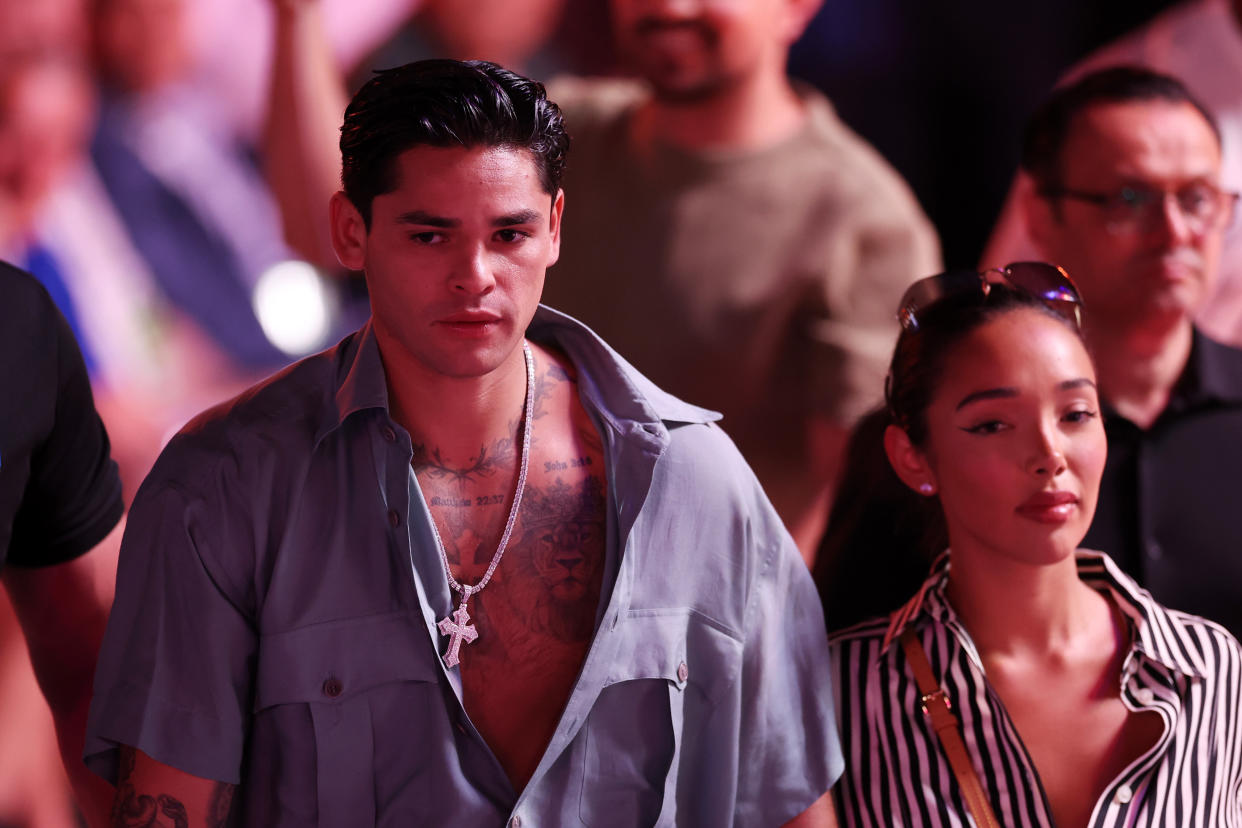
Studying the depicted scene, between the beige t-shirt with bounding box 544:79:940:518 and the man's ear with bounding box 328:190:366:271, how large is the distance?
4.42ft

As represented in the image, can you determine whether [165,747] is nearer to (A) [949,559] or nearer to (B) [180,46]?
(A) [949,559]

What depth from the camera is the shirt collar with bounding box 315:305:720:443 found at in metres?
1.81

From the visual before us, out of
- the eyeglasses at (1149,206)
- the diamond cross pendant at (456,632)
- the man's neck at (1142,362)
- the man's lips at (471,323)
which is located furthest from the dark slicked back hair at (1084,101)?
the diamond cross pendant at (456,632)

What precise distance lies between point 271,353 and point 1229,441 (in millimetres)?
2294

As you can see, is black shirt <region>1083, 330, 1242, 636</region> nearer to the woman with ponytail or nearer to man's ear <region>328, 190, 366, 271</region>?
the woman with ponytail

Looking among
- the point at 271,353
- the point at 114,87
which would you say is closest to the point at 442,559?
the point at 271,353

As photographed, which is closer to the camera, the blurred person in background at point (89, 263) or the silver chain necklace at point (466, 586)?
the silver chain necklace at point (466, 586)

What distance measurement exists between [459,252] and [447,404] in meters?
0.28

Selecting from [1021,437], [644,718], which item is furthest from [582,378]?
[1021,437]

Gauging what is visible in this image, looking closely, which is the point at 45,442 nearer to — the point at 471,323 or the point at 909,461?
the point at 471,323

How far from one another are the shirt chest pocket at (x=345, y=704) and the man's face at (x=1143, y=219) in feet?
6.09

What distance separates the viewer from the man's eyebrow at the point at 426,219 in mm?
1686

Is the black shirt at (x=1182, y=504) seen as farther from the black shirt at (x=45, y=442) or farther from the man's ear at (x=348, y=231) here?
the black shirt at (x=45, y=442)

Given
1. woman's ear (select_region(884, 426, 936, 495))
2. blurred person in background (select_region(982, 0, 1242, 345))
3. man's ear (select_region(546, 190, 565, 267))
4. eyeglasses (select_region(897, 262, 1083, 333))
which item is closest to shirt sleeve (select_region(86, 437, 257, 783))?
man's ear (select_region(546, 190, 565, 267))
